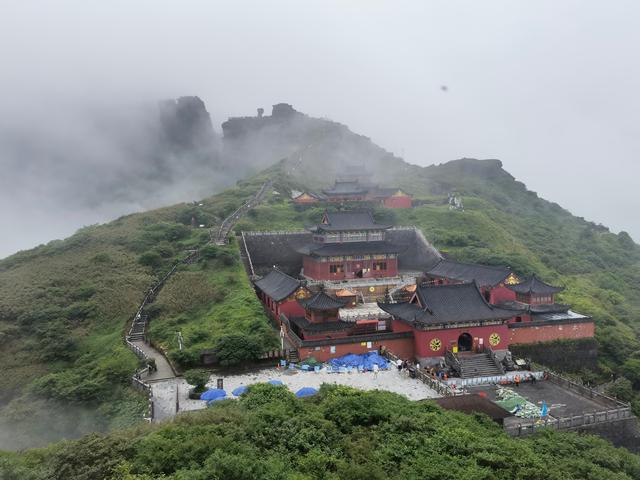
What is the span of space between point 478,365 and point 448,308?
11.7ft

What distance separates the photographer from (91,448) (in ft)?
41.4

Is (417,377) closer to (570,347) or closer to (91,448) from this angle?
(570,347)

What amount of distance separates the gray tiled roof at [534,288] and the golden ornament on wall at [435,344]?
35.5 ft

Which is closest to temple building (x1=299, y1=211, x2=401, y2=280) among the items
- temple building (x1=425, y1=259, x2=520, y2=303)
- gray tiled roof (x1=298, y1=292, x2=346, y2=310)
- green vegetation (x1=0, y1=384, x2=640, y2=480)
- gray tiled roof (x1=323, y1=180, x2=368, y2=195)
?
temple building (x1=425, y1=259, x2=520, y2=303)

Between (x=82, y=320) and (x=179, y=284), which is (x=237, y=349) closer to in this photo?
(x=179, y=284)

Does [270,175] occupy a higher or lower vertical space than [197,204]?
higher

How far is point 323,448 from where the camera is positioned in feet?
47.5

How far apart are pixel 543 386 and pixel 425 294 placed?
793cm

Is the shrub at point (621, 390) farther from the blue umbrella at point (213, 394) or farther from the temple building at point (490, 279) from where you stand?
the blue umbrella at point (213, 394)

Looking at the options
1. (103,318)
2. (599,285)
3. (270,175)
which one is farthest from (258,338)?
(270,175)

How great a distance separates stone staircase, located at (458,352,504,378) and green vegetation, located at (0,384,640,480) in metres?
9.49

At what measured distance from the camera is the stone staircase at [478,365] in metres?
27.6

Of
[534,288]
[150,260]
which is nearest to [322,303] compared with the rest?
[534,288]

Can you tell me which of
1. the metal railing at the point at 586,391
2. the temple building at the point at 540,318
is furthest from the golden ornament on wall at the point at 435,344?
the metal railing at the point at 586,391
